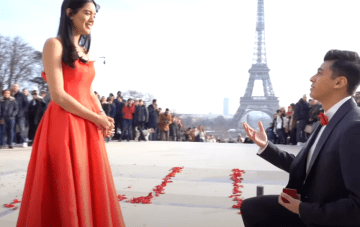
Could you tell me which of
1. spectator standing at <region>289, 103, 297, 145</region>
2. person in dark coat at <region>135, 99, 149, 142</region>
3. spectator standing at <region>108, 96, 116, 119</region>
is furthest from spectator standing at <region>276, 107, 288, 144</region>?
spectator standing at <region>108, 96, 116, 119</region>

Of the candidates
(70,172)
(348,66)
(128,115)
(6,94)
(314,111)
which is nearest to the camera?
(348,66)

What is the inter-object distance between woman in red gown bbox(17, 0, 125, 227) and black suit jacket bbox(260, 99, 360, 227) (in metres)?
1.25

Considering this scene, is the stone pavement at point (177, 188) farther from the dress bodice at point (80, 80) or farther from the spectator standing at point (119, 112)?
the spectator standing at point (119, 112)

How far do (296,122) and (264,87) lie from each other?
43.0 metres

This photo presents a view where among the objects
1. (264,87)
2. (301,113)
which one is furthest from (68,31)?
(264,87)

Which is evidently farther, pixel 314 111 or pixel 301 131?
pixel 301 131

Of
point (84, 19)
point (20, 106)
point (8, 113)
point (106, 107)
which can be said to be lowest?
point (8, 113)

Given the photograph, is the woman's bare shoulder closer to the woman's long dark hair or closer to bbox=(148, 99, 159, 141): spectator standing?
the woman's long dark hair

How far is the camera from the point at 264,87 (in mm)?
57000

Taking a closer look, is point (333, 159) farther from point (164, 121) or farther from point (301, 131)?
point (164, 121)

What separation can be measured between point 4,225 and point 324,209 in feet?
10.0

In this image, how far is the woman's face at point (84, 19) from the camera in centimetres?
255

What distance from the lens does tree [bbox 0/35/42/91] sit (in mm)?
28781

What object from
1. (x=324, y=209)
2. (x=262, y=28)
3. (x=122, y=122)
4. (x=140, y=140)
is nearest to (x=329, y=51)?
(x=324, y=209)
